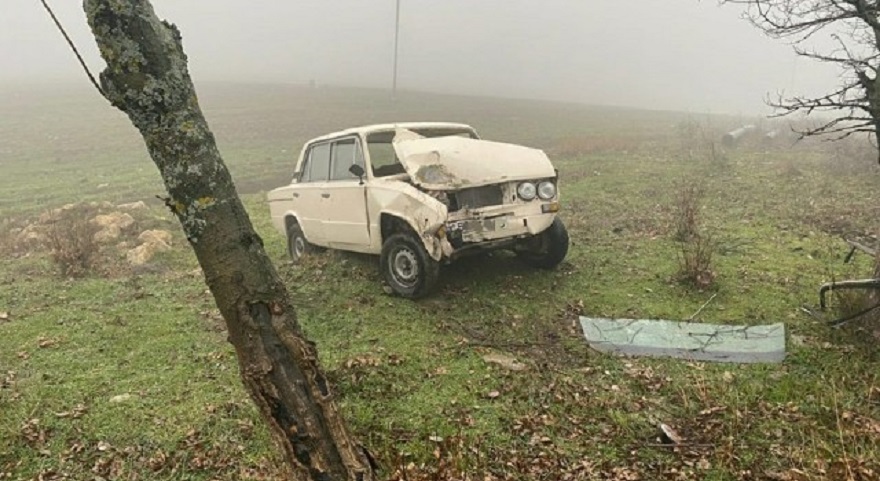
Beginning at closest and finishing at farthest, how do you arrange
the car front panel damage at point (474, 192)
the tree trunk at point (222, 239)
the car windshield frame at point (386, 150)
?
the tree trunk at point (222, 239) < the car front panel damage at point (474, 192) < the car windshield frame at point (386, 150)

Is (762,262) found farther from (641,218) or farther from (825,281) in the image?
(641,218)

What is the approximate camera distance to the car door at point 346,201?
24.1ft

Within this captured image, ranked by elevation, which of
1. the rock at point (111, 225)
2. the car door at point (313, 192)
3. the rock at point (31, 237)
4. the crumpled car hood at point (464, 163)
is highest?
the crumpled car hood at point (464, 163)

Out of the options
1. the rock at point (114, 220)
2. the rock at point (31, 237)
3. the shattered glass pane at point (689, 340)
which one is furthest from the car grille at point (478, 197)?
the rock at point (31, 237)

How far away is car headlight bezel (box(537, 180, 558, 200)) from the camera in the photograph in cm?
693

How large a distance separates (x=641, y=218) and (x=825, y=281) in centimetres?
388

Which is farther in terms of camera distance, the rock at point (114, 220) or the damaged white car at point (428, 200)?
the rock at point (114, 220)

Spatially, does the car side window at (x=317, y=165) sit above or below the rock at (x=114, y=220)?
above

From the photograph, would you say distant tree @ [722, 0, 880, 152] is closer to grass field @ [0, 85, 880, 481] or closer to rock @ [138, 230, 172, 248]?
grass field @ [0, 85, 880, 481]

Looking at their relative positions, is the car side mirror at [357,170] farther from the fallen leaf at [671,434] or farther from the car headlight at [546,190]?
the fallen leaf at [671,434]

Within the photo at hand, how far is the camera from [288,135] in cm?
2872

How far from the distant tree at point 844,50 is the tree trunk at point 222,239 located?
4464mm

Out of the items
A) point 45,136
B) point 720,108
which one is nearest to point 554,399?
point 45,136

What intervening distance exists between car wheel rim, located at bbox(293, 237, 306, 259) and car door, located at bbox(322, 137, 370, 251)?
941 mm
